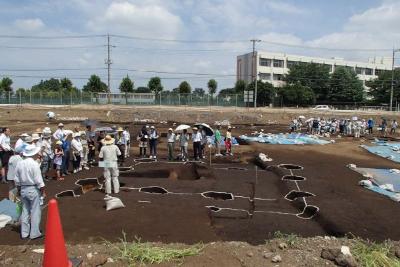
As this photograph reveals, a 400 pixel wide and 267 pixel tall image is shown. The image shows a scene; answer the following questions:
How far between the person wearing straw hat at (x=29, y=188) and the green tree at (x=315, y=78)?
235 ft

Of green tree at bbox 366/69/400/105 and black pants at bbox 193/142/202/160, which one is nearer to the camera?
black pants at bbox 193/142/202/160

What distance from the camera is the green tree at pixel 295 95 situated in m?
67.1

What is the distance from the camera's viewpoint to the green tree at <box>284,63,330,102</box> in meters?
75.9

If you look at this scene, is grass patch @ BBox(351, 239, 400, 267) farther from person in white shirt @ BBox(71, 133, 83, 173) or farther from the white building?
the white building

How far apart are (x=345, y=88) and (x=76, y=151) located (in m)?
68.0

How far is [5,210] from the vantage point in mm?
9523

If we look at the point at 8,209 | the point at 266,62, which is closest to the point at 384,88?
the point at 266,62

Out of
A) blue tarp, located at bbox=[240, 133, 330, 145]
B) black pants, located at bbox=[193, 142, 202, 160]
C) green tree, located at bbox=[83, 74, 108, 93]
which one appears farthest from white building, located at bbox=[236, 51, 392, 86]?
black pants, located at bbox=[193, 142, 202, 160]

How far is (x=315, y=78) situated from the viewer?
7662cm

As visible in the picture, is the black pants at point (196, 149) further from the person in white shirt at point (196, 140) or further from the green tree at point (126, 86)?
the green tree at point (126, 86)

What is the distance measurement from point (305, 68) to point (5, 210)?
7422 centimetres

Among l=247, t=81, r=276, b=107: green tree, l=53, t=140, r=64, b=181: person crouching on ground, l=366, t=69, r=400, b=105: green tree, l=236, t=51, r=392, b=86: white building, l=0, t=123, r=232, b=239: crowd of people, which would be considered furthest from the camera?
l=236, t=51, r=392, b=86: white building

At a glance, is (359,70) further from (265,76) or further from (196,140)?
(196,140)

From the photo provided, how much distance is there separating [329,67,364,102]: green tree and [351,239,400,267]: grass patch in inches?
2809
